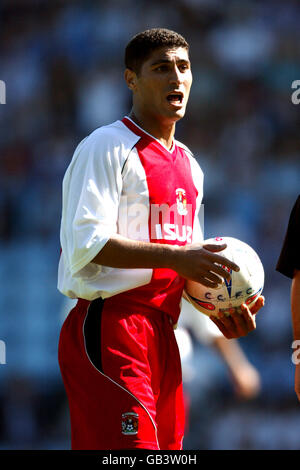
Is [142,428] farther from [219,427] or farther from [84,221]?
[219,427]

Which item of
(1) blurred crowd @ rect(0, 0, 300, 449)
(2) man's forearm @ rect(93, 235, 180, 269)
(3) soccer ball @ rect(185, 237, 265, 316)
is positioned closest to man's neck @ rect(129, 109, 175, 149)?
(3) soccer ball @ rect(185, 237, 265, 316)

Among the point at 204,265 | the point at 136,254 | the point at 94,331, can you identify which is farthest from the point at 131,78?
the point at 94,331

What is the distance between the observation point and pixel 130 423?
349 cm

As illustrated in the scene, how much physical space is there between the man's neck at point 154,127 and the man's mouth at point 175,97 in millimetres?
120

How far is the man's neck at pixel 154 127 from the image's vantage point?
3.96 meters

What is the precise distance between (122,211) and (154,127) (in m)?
0.48

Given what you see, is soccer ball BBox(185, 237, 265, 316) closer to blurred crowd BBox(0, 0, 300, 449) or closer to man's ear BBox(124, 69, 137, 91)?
man's ear BBox(124, 69, 137, 91)

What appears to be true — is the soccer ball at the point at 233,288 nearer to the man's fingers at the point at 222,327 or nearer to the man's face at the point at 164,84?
the man's fingers at the point at 222,327

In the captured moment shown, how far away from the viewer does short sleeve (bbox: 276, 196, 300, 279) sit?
4.17 metres

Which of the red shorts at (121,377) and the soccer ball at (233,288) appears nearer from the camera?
the red shorts at (121,377)

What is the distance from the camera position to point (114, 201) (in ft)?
12.0

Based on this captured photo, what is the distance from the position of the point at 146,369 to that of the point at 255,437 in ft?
15.9

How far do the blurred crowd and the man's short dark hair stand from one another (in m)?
4.40

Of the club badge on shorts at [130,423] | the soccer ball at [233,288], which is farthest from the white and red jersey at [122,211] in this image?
the club badge on shorts at [130,423]
